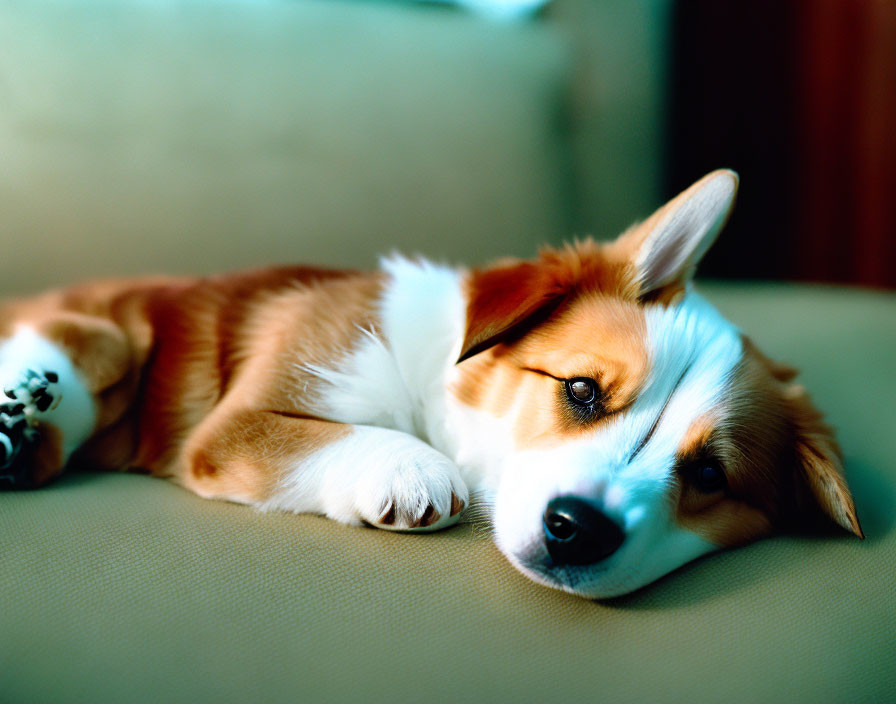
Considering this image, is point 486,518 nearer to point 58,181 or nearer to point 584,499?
point 584,499

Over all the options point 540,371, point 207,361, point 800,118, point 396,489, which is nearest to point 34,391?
point 207,361

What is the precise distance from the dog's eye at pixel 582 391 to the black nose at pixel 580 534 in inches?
10.2

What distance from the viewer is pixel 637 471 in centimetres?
124

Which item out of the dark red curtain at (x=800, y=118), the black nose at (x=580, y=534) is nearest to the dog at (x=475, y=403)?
the black nose at (x=580, y=534)

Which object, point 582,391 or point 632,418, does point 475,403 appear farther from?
point 632,418

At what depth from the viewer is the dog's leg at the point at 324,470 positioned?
131 centimetres

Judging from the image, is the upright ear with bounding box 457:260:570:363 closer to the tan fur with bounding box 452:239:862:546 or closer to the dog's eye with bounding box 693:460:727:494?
the tan fur with bounding box 452:239:862:546

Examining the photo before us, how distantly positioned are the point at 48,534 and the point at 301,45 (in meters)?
1.96

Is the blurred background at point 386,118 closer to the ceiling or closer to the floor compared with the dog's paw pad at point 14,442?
closer to the ceiling

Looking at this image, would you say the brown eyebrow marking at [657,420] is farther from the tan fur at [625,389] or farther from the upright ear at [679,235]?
the upright ear at [679,235]

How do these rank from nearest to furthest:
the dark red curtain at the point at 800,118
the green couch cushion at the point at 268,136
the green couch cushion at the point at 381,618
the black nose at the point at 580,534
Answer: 1. the green couch cushion at the point at 381,618
2. the black nose at the point at 580,534
3. the green couch cushion at the point at 268,136
4. the dark red curtain at the point at 800,118

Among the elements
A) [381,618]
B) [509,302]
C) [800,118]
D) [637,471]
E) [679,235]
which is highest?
[800,118]

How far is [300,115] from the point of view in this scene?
8.26 ft

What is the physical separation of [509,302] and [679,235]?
39 cm
